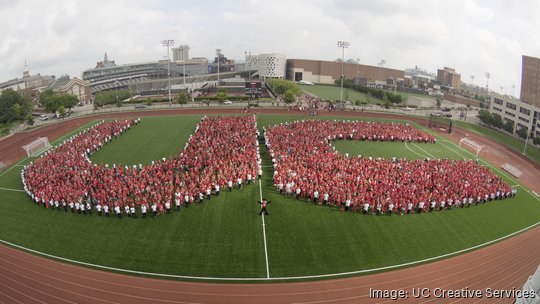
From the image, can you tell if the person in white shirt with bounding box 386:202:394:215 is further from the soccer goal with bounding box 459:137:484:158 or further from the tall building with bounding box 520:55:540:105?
the tall building with bounding box 520:55:540:105

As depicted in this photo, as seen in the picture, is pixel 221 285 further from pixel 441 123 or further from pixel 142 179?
pixel 441 123

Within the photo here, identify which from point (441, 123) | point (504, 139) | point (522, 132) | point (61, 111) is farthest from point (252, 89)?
point (522, 132)

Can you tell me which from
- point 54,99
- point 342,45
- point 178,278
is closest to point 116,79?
point 54,99

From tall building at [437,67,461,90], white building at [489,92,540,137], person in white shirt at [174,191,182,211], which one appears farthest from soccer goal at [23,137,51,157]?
tall building at [437,67,461,90]

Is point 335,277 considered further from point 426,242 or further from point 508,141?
point 508,141

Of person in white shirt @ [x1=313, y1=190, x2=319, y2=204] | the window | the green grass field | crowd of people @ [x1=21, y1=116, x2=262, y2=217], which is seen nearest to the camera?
crowd of people @ [x1=21, y1=116, x2=262, y2=217]
